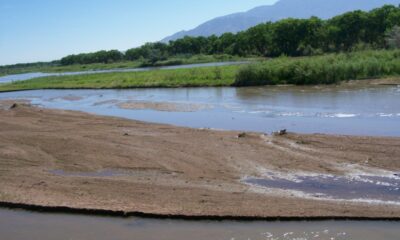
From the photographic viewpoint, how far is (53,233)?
11.2 m

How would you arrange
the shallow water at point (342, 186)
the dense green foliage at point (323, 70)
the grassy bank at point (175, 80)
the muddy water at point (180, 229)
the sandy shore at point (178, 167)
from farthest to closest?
the grassy bank at point (175, 80), the dense green foliage at point (323, 70), the shallow water at point (342, 186), the sandy shore at point (178, 167), the muddy water at point (180, 229)

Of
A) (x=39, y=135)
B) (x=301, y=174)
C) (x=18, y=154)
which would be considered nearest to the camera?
(x=301, y=174)

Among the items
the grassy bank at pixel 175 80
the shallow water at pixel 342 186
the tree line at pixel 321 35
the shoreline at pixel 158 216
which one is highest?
the tree line at pixel 321 35

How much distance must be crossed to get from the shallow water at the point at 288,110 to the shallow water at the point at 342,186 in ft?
24.3

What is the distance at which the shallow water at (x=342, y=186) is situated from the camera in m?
12.2

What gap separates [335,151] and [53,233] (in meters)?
9.72

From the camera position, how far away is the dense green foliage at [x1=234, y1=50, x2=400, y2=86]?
145 feet

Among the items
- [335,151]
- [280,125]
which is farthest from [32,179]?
[280,125]

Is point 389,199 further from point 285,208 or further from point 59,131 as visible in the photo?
point 59,131

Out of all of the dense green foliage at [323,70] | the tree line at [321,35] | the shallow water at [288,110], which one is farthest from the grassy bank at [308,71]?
the tree line at [321,35]

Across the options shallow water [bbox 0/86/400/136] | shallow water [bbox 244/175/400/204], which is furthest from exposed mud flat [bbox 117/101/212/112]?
shallow water [bbox 244/175/400/204]

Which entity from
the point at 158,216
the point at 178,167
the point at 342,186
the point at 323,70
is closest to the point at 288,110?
the point at 178,167

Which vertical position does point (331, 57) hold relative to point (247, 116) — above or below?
above

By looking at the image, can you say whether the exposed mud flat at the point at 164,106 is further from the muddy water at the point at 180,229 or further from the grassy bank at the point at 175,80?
the muddy water at the point at 180,229
